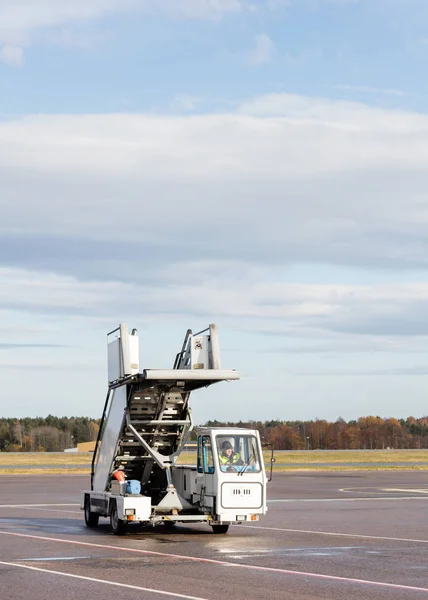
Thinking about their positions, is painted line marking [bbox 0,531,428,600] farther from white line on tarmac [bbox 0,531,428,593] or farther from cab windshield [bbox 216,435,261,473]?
cab windshield [bbox 216,435,261,473]

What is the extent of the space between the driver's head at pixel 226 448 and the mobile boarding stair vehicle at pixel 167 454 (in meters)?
0.03

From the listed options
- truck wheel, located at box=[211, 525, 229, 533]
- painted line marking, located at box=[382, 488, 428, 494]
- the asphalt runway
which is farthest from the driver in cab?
painted line marking, located at box=[382, 488, 428, 494]

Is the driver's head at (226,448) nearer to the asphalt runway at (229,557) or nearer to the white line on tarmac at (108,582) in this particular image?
the asphalt runway at (229,557)

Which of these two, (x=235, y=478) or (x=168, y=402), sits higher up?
(x=168, y=402)

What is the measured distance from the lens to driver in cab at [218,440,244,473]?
23000 mm

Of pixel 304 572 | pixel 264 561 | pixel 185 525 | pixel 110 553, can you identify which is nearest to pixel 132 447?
pixel 185 525

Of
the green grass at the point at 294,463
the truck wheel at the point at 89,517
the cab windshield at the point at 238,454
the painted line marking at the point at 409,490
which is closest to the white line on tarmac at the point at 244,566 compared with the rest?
the truck wheel at the point at 89,517

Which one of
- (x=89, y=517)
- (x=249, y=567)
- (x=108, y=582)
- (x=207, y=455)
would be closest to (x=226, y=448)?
(x=207, y=455)

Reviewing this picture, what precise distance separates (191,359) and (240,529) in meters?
4.61

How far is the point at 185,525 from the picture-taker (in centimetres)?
2661

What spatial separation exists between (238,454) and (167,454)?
9.39 ft

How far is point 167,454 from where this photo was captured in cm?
2556

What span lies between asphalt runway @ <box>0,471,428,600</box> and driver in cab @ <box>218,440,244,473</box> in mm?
1588

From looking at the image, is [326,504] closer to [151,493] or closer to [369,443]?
[151,493]
